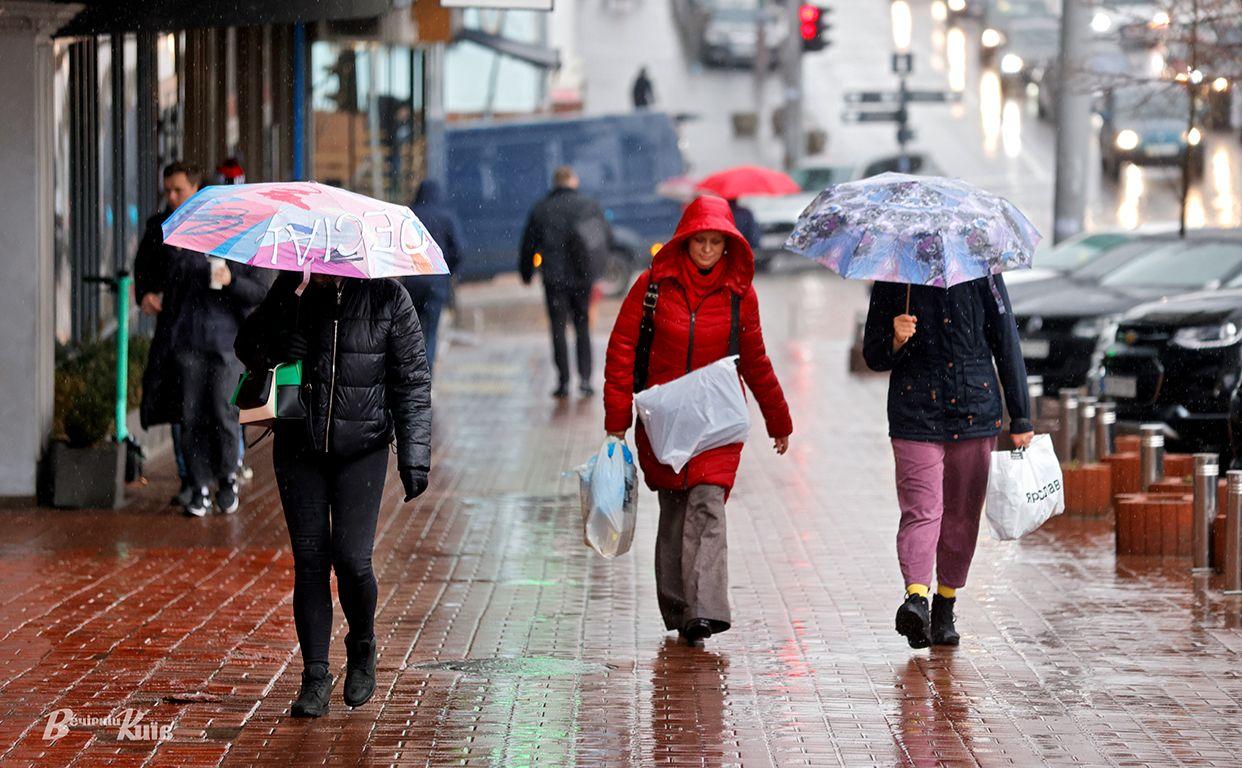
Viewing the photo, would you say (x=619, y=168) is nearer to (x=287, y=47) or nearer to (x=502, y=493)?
(x=287, y=47)

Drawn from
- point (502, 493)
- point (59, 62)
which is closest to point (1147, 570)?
point (502, 493)

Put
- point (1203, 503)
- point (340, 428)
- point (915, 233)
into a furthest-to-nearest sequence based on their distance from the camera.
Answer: point (1203, 503)
point (915, 233)
point (340, 428)

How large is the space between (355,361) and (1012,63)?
4028 cm

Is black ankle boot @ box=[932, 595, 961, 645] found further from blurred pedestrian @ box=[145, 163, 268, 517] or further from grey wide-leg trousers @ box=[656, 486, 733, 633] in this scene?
blurred pedestrian @ box=[145, 163, 268, 517]

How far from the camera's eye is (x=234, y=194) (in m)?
7.21

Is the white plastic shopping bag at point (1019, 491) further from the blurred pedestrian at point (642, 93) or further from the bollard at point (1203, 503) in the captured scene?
the blurred pedestrian at point (642, 93)

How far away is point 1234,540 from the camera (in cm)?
969

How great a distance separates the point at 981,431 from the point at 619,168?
902 inches

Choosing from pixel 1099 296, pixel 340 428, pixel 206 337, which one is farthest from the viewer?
pixel 1099 296

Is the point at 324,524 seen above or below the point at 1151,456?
above

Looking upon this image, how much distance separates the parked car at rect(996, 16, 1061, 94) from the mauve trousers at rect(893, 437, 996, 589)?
33351 mm

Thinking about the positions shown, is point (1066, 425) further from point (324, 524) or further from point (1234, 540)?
point (324, 524)

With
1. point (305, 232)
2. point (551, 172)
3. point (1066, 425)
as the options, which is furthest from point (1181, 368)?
point (551, 172)

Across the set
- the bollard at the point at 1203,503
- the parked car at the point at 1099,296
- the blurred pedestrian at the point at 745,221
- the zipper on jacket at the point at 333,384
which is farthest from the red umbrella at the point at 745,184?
the zipper on jacket at the point at 333,384
